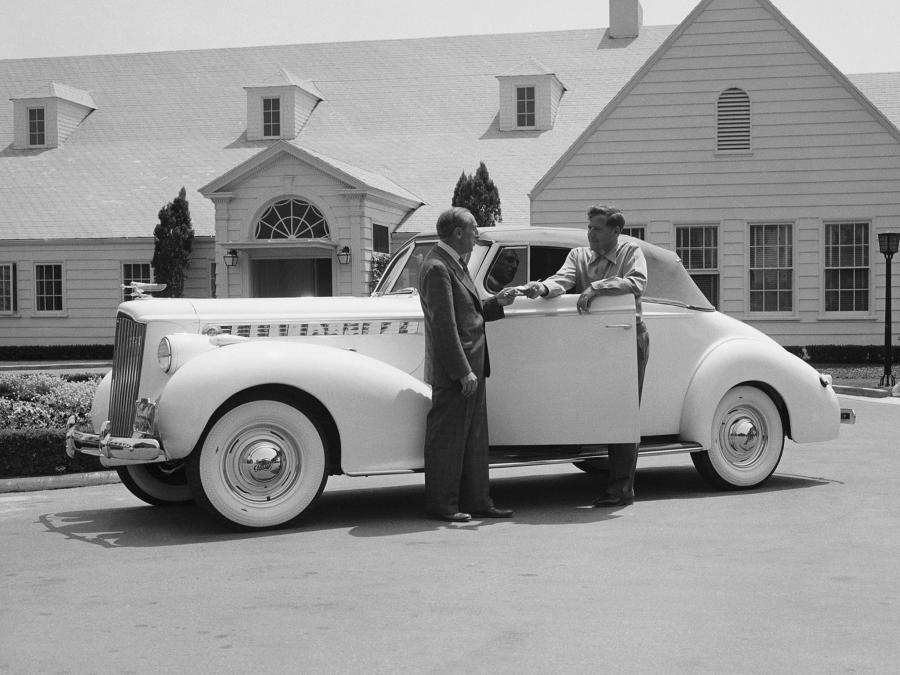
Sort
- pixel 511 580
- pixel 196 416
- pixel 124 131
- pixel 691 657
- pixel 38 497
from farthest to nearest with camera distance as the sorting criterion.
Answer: pixel 124 131
pixel 38 497
pixel 196 416
pixel 511 580
pixel 691 657

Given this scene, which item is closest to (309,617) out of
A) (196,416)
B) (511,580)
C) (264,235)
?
(511,580)

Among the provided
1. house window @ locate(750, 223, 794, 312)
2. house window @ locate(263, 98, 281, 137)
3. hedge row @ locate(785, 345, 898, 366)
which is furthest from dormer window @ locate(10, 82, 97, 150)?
hedge row @ locate(785, 345, 898, 366)

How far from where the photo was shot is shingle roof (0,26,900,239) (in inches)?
1391

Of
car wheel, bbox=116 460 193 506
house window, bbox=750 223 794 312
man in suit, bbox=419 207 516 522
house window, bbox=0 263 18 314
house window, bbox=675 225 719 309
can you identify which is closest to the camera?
man in suit, bbox=419 207 516 522

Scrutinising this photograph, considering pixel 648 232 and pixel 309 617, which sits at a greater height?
pixel 648 232

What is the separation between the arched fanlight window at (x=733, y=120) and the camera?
27.8 m

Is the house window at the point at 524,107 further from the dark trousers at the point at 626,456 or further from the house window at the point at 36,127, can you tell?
the dark trousers at the point at 626,456

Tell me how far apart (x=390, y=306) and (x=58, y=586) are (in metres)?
3.05

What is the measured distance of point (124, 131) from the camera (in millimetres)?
40000

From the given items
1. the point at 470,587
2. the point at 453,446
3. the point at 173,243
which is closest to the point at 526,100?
the point at 173,243

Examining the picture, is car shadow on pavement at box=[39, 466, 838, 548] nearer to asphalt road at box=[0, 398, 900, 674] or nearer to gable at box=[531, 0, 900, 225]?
asphalt road at box=[0, 398, 900, 674]

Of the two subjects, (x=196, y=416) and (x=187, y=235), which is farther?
(x=187, y=235)

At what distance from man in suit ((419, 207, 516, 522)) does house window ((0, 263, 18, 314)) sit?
30.8 m

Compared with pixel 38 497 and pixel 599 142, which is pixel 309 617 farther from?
pixel 599 142
